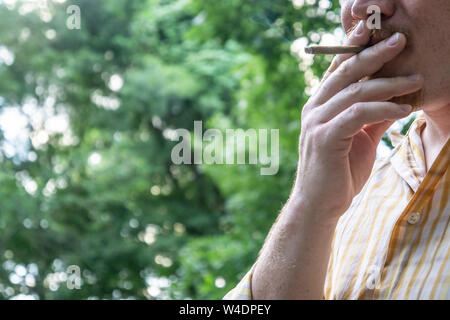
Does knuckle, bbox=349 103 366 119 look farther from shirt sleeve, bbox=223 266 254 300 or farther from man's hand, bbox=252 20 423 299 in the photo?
shirt sleeve, bbox=223 266 254 300

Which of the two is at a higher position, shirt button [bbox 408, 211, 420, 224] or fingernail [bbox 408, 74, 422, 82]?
fingernail [bbox 408, 74, 422, 82]

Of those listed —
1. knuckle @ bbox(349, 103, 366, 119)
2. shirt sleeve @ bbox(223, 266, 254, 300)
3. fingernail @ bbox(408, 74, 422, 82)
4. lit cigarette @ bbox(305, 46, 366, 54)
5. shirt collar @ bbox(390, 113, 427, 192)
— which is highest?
lit cigarette @ bbox(305, 46, 366, 54)

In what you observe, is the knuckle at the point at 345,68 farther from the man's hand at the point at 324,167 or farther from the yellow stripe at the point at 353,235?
the yellow stripe at the point at 353,235

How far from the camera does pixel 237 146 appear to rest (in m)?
5.54

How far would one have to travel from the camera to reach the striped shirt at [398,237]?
108 centimetres

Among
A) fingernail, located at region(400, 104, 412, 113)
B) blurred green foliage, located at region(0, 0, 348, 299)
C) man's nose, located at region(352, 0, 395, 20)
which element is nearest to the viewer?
fingernail, located at region(400, 104, 412, 113)

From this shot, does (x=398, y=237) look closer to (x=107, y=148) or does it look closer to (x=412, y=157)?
(x=412, y=157)

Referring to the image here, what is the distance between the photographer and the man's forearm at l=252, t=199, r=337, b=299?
1.14 meters

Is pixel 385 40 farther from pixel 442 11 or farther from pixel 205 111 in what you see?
pixel 205 111

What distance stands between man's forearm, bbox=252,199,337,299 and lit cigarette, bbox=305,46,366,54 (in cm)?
28

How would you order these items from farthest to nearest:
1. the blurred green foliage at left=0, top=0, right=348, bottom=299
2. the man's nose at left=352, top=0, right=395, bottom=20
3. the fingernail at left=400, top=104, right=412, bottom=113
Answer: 1. the blurred green foliage at left=0, top=0, right=348, bottom=299
2. the man's nose at left=352, top=0, right=395, bottom=20
3. the fingernail at left=400, top=104, right=412, bottom=113

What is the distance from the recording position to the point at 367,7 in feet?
3.94

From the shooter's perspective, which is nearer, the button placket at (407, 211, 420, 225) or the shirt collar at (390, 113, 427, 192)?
the button placket at (407, 211, 420, 225)

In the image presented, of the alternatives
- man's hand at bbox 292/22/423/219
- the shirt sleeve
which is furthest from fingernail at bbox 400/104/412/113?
the shirt sleeve
